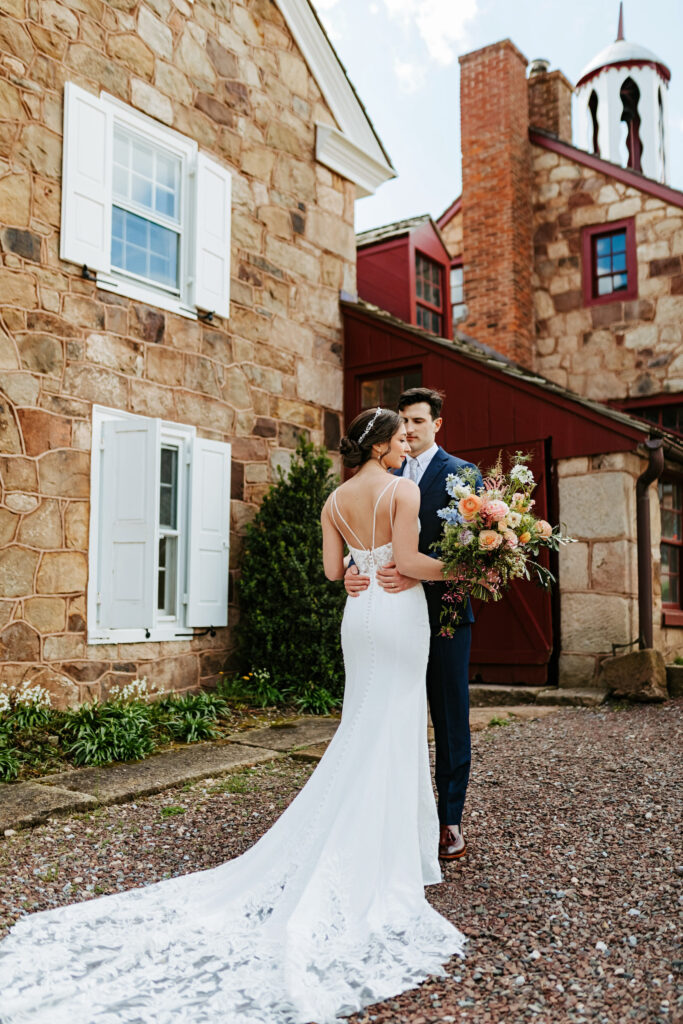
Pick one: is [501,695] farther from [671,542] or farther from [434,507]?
[434,507]

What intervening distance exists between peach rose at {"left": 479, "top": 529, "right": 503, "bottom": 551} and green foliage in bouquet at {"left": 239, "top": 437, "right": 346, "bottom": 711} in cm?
436

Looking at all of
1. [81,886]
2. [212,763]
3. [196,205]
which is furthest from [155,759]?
[196,205]

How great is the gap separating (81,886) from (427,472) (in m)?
2.33

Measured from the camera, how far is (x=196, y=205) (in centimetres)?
809

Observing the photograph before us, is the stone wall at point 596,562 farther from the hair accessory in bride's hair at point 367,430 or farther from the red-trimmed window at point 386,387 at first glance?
the hair accessory in bride's hair at point 367,430

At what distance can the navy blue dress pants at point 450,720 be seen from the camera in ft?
12.8

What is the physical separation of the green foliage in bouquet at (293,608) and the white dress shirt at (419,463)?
3.53 m

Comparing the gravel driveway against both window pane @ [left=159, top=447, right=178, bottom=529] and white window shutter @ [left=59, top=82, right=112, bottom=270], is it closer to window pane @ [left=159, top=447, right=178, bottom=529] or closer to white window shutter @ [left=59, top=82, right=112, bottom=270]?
window pane @ [left=159, top=447, right=178, bottom=529]

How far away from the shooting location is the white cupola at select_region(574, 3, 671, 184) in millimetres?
20125

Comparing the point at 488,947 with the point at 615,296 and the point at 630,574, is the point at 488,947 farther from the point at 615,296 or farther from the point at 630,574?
the point at 615,296

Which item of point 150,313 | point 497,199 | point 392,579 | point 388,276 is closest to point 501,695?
point 150,313

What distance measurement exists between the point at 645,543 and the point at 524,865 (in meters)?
5.65

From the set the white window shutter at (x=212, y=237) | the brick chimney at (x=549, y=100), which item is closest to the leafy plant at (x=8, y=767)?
the white window shutter at (x=212, y=237)

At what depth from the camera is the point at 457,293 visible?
14.4m
